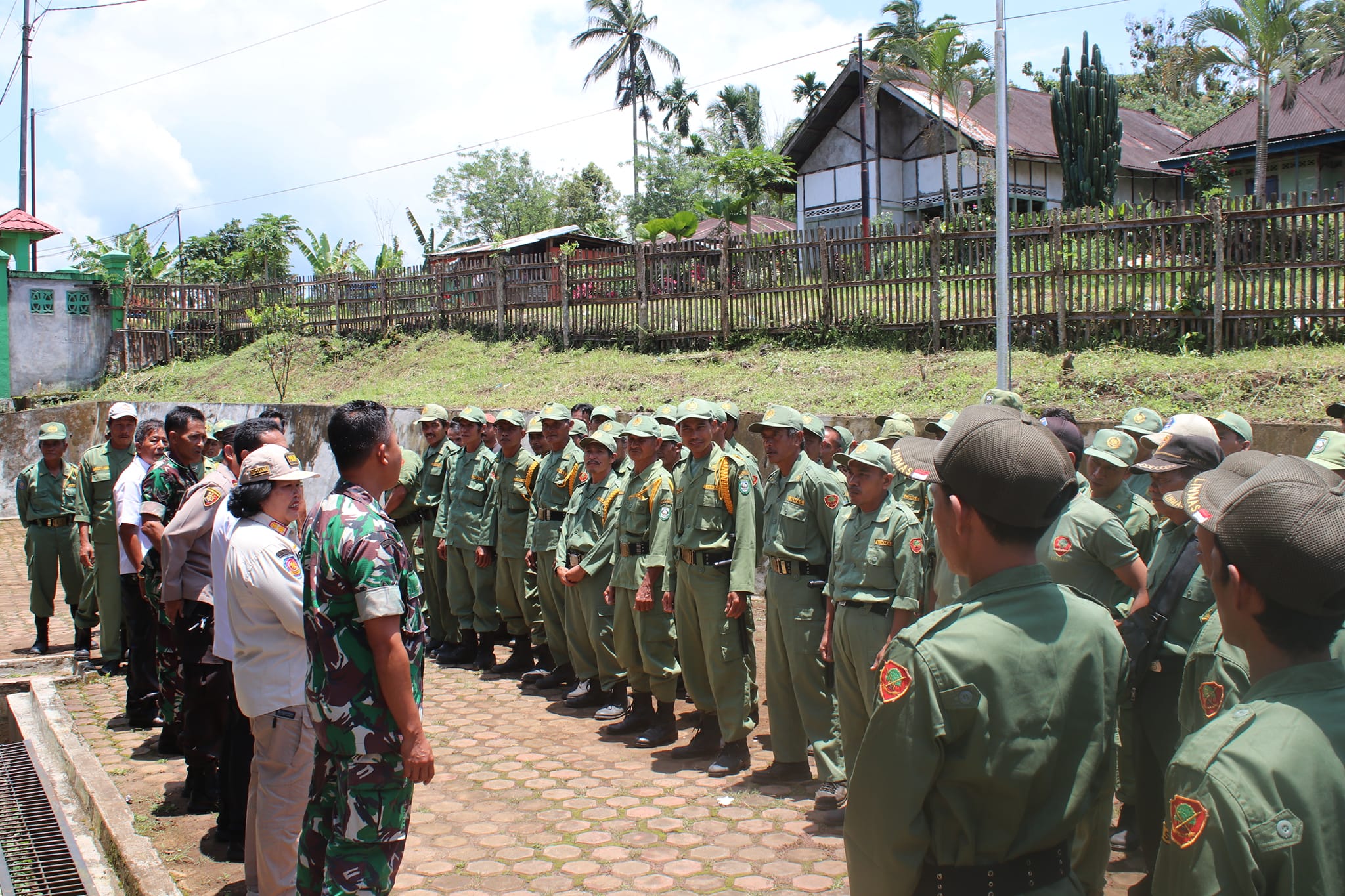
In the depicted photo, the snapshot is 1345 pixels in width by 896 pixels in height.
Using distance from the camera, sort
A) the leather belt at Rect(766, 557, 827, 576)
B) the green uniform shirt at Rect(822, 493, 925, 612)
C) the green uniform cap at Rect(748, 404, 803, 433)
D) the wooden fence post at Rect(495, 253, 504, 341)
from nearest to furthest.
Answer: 1. the green uniform shirt at Rect(822, 493, 925, 612)
2. the leather belt at Rect(766, 557, 827, 576)
3. the green uniform cap at Rect(748, 404, 803, 433)
4. the wooden fence post at Rect(495, 253, 504, 341)

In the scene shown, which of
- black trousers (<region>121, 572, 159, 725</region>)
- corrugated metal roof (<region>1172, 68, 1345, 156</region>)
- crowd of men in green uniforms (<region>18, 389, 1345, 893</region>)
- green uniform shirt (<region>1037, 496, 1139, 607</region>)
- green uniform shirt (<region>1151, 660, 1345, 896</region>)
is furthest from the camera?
corrugated metal roof (<region>1172, 68, 1345, 156</region>)

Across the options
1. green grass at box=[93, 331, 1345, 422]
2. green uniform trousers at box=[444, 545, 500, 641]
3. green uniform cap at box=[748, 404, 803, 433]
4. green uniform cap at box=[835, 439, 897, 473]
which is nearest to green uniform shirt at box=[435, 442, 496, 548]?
green uniform trousers at box=[444, 545, 500, 641]

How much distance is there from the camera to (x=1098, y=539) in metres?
4.37

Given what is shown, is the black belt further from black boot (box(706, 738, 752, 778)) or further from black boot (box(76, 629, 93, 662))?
black boot (box(76, 629, 93, 662))

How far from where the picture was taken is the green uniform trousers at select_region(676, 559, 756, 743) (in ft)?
19.2

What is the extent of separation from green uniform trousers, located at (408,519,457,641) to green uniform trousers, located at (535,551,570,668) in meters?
1.59

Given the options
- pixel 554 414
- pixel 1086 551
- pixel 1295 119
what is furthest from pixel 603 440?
pixel 1295 119

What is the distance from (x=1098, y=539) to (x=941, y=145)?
24945 mm

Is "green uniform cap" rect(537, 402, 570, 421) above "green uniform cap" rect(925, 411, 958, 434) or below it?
above

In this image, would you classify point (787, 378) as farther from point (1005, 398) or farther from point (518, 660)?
point (1005, 398)

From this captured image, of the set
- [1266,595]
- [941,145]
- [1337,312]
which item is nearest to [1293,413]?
[1337,312]

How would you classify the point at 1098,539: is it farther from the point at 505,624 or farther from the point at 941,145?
the point at 941,145

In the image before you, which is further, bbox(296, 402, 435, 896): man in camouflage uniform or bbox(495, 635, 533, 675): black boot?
bbox(495, 635, 533, 675): black boot

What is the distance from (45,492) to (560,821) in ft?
20.9
